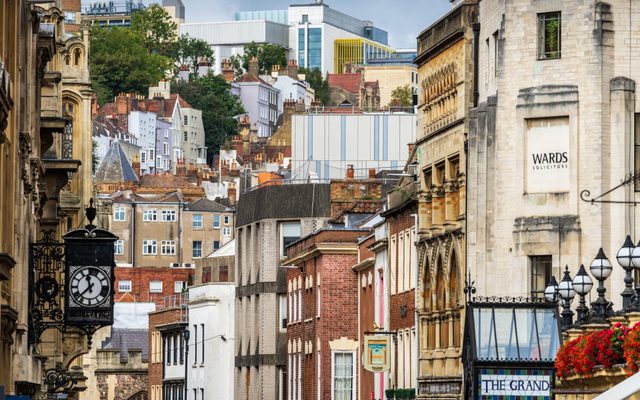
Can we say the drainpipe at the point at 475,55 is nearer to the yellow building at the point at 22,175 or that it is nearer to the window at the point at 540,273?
the window at the point at 540,273

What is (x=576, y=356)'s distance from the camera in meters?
40.2

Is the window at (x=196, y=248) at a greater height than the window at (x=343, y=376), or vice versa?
the window at (x=196, y=248)

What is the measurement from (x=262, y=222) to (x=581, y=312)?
59.2 m

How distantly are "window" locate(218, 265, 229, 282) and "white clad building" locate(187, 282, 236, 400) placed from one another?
4229mm

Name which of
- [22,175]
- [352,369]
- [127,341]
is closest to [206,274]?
[127,341]

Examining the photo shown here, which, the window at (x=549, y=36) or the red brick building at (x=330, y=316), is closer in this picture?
the window at (x=549, y=36)

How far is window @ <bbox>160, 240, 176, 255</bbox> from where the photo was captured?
189 m

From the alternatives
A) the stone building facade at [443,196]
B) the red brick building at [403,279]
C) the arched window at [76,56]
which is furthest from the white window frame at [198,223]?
the arched window at [76,56]

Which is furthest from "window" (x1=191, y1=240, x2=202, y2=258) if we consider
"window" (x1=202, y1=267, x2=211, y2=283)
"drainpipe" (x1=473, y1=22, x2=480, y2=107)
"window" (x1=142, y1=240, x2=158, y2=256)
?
"drainpipe" (x1=473, y1=22, x2=480, y2=107)

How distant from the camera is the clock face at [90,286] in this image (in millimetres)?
35406

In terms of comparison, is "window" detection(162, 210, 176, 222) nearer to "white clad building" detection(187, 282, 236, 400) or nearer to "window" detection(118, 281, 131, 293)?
"window" detection(118, 281, 131, 293)

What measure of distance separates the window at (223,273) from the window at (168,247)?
68530 mm

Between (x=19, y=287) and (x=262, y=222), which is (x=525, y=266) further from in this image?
(x=262, y=222)

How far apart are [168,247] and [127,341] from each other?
52071 mm
